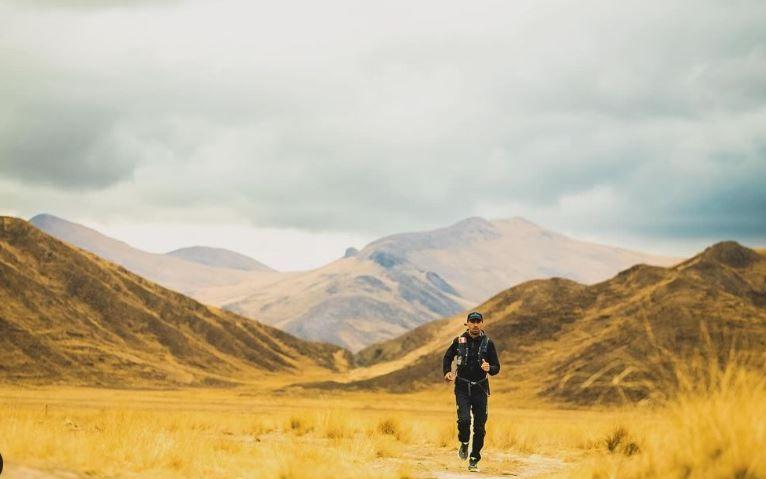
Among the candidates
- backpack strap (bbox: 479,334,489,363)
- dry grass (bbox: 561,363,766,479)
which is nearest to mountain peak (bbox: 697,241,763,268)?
backpack strap (bbox: 479,334,489,363)

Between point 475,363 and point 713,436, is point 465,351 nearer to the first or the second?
point 475,363

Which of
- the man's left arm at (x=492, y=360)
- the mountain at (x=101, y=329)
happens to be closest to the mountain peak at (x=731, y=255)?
the mountain at (x=101, y=329)

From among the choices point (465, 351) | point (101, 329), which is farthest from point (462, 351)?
point (101, 329)

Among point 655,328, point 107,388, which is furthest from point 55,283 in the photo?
point 655,328

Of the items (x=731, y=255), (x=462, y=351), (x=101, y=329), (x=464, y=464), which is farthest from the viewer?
(x=731, y=255)

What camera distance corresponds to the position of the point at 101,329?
249ft

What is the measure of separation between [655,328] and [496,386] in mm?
13744

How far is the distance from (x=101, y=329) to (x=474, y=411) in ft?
235

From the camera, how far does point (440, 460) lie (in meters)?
11.9

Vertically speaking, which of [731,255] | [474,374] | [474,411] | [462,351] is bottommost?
[474,411]

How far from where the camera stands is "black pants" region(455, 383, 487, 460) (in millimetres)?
10844

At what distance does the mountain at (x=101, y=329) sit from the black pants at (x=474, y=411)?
56.2 meters

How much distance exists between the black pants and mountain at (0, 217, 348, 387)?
56219mm

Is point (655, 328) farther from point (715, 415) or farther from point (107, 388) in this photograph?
point (715, 415)
